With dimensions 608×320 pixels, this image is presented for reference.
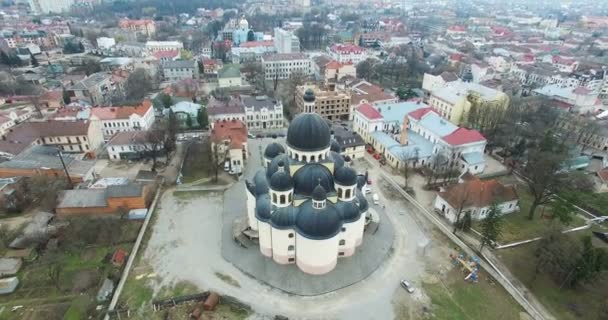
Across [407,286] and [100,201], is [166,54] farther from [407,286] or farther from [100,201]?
[407,286]

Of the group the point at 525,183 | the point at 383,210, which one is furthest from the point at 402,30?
the point at 383,210

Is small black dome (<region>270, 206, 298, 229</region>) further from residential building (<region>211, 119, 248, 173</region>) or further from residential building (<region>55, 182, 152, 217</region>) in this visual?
residential building (<region>211, 119, 248, 173</region>)

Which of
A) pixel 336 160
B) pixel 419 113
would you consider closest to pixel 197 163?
pixel 336 160

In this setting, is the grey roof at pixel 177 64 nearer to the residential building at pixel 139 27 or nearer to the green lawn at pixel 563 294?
the residential building at pixel 139 27

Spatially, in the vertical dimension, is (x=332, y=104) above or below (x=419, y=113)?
below

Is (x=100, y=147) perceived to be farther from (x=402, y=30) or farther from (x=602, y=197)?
(x=402, y=30)
